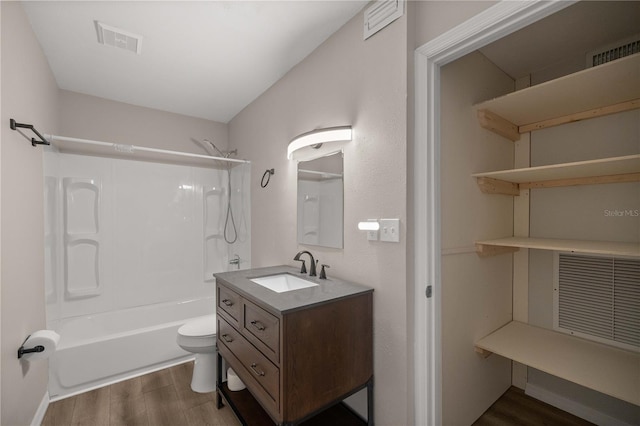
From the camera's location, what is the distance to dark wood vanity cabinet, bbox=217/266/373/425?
1.27 meters

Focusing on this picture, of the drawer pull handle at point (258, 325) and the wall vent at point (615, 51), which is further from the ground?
the wall vent at point (615, 51)

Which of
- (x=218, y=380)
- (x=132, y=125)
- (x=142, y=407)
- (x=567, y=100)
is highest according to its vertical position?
(x=132, y=125)

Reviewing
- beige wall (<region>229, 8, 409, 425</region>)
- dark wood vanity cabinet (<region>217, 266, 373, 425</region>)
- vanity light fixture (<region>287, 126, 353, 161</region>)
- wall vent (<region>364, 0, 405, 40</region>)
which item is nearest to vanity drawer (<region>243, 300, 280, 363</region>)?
dark wood vanity cabinet (<region>217, 266, 373, 425</region>)

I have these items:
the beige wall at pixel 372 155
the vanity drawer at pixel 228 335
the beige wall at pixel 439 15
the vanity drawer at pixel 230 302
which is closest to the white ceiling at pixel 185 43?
the beige wall at pixel 372 155

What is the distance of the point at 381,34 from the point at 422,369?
1.74m

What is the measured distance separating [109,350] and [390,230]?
7.95 ft

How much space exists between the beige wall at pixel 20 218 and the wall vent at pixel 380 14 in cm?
182

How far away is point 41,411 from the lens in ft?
6.18

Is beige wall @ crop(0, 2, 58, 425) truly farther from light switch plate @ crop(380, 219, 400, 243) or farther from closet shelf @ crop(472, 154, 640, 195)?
closet shelf @ crop(472, 154, 640, 195)

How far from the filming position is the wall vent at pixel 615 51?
166 cm

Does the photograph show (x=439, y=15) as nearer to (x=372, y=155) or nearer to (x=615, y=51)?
(x=372, y=155)

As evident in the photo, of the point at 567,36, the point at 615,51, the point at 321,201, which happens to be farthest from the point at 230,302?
the point at 615,51

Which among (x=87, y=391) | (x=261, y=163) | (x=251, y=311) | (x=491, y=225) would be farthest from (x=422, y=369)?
(x=87, y=391)

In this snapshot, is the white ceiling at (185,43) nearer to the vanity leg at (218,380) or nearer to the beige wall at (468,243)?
the beige wall at (468,243)
